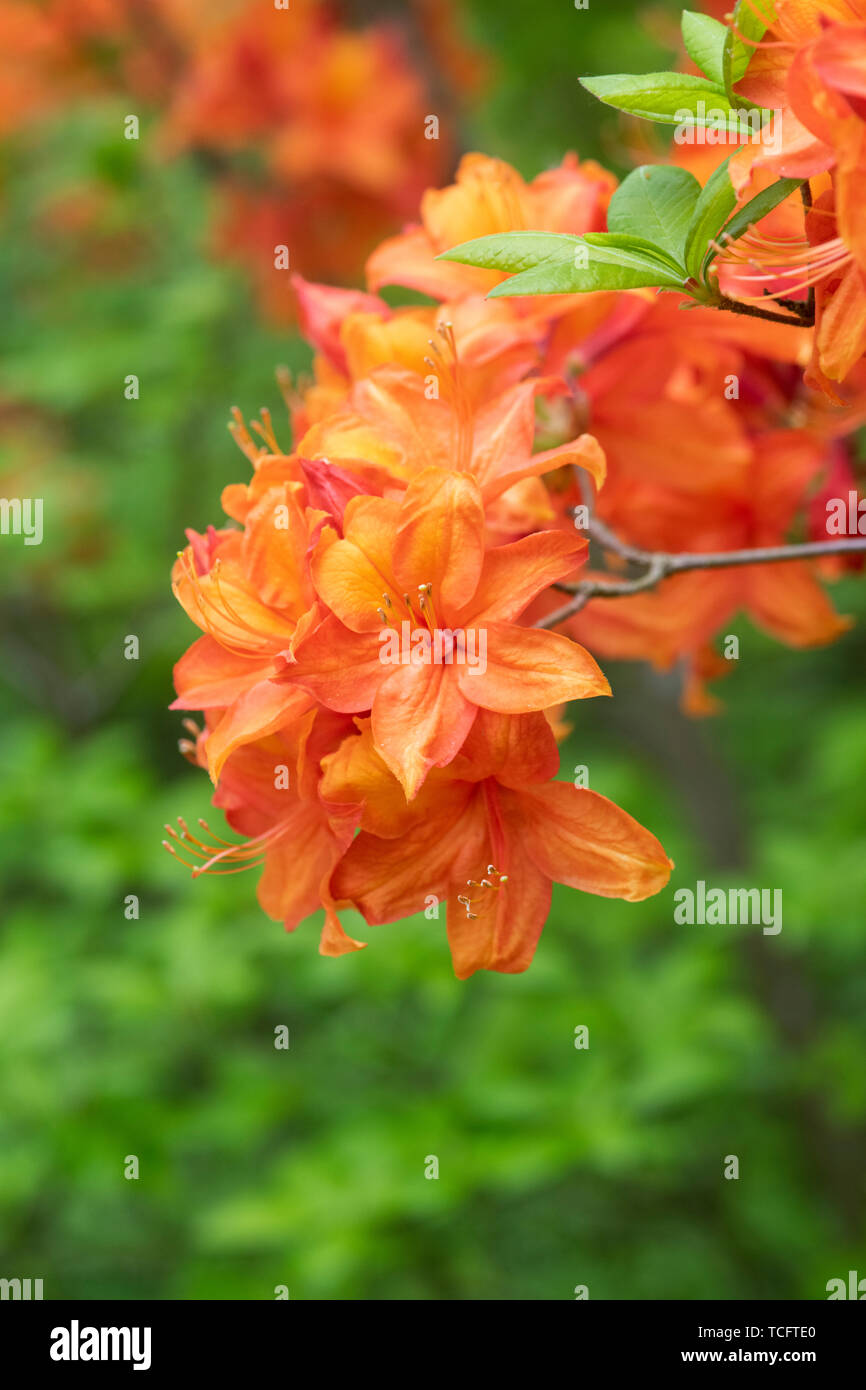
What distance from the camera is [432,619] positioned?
2.82 ft

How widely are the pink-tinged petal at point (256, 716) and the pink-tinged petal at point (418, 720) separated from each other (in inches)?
2.3

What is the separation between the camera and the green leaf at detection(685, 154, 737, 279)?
0.77 m

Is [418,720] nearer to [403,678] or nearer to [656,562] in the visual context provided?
[403,678]

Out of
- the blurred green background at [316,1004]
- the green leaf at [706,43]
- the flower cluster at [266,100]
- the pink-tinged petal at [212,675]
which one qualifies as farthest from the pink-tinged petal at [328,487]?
the flower cluster at [266,100]

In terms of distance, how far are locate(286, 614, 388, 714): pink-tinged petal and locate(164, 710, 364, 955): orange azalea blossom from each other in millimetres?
36

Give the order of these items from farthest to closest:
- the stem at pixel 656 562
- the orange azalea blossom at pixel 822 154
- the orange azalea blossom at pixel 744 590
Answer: the orange azalea blossom at pixel 744 590
the stem at pixel 656 562
the orange azalea blossom at pixel 822 154

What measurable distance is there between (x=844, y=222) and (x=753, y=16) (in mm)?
163

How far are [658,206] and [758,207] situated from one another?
0.07m

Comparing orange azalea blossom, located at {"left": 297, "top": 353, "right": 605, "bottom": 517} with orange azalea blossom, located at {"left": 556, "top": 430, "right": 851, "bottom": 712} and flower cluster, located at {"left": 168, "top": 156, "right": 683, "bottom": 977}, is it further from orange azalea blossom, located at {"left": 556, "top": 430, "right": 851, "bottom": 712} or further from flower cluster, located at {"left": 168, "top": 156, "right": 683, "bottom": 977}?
orange azalea blossom, located at {"left": 556, "top": 430, "right": 851, "bottom": 712}

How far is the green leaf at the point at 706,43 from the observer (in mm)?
763

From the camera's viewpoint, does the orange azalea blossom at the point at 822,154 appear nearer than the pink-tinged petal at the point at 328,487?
Yes

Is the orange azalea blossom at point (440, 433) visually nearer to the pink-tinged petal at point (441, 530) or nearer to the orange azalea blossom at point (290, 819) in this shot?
the pink-tinged petal at point (441, 530)

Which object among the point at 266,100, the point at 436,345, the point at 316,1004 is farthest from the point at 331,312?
the point at 266,100

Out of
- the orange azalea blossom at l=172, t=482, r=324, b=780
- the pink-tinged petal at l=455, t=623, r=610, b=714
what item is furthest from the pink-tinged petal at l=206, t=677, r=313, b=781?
the pink-tinged petal at l=455, t=623, r=610, b=714
